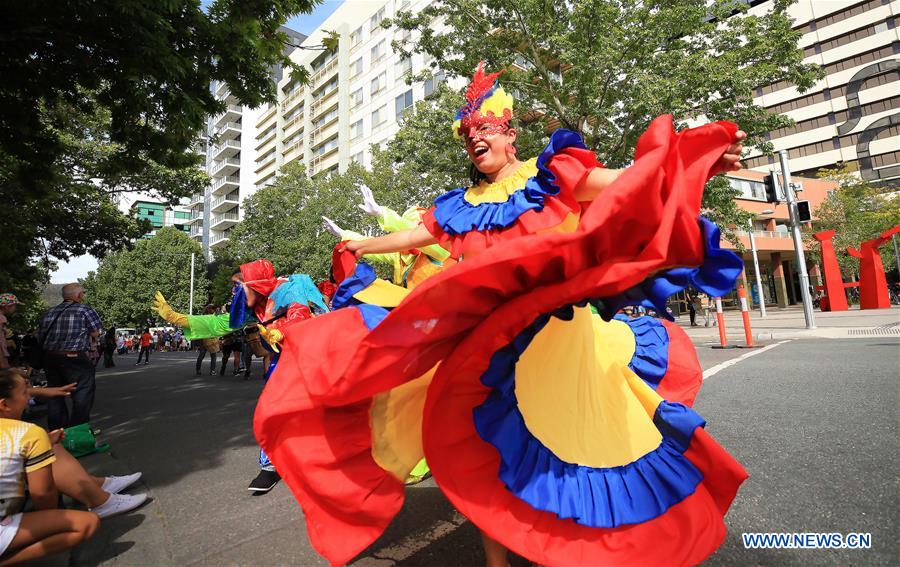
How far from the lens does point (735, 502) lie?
2.40m

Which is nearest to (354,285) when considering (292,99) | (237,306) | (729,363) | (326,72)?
(237,306)

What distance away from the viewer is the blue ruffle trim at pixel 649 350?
6.22 feet

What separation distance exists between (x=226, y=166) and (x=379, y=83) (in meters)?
36.0

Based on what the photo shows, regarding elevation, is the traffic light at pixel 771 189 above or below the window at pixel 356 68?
below

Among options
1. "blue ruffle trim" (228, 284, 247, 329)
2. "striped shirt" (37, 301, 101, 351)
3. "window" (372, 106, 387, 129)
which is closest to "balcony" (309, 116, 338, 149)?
"window" (372, 106, 387, 129)

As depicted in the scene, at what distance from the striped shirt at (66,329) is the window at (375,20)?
3966 centimetres

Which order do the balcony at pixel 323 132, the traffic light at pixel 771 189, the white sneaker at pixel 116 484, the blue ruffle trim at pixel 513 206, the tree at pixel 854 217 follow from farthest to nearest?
the balcony at pixel 323 132
the tree at pixel 854 217
the traffic light at pixel 771 189
the white sneaker at pixel 116 484
the blue ruffle trim at pixel 513 206

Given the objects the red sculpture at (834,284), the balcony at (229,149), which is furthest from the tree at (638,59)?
the balcony at (229,149)

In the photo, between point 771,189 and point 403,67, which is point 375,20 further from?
point 771,189

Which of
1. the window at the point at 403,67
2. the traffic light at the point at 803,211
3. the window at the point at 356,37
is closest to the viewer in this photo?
the traffic light at the point at 803,211

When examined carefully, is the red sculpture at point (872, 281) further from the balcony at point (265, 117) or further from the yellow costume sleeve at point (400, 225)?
the balcony at point (265, 117)

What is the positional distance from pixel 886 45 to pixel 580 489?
5493 cm

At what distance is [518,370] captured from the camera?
1594 mm

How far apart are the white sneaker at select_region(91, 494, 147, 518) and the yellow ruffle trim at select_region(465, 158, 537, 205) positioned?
3.00 m
